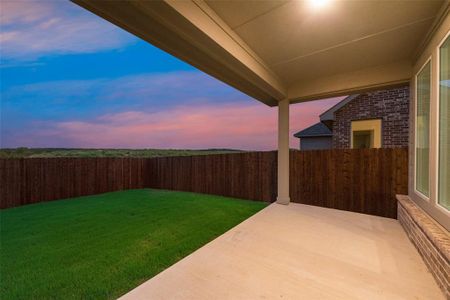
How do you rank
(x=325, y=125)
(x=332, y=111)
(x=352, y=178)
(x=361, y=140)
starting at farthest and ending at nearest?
(x=325, y=125) → (x=361, y=140) → (x=332, y=111) → (x=352, y=178)

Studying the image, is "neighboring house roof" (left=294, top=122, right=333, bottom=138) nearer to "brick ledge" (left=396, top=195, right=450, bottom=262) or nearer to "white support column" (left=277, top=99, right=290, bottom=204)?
"white support column" (left=277, top=99, right=290, bottom=204)

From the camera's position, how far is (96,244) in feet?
9.14

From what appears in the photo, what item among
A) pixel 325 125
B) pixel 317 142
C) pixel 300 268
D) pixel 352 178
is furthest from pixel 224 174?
pixel 317 142

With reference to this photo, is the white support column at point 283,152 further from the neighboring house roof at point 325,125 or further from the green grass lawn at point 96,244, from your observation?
the neighboring house roof at point 325,125

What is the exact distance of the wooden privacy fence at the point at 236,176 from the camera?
157 inches

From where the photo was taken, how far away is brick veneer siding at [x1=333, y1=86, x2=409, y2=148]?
600 centimetres

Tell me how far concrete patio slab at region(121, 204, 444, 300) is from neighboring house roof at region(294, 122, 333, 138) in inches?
271

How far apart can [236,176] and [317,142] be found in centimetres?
582

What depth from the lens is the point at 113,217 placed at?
4.19 metres

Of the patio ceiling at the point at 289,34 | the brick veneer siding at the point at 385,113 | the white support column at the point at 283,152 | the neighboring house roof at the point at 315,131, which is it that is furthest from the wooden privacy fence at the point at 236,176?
the neighboring house roof at the point at 315,131

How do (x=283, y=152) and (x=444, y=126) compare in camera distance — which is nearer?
(x=444, y=126)

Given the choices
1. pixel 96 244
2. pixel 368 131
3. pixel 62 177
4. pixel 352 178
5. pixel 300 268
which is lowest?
pixel 96 244

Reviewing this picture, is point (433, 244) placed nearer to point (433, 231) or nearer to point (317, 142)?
point (433, 231)

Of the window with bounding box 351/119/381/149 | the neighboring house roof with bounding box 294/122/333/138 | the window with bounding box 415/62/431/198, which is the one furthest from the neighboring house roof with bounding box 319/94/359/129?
the window with bounding box 415/62/431/198
